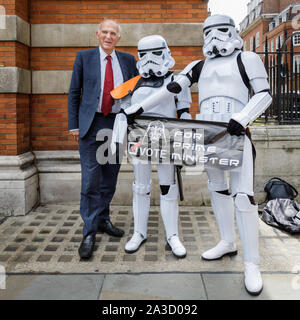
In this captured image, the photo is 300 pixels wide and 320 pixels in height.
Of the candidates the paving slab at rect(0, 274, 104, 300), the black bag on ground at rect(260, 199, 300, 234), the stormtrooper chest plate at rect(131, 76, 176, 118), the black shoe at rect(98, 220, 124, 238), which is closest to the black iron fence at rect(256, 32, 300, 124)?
the black bag on ground at rect(260, 199, 300, 234)

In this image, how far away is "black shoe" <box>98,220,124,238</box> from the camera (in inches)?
170

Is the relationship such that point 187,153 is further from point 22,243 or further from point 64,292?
point 22,243

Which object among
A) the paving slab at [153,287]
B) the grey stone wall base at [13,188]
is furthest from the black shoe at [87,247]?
the grey stone wall base at [13,188]

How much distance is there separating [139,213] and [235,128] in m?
1.55

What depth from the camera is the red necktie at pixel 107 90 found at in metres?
3.93

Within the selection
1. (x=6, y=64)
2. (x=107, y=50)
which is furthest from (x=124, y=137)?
(x=6, y=64)

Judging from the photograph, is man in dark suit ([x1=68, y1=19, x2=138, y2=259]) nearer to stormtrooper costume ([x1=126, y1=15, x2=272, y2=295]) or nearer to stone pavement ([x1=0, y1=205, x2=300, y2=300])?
stone pavement ([x1=0, y1=205, x2=300, y2=300])

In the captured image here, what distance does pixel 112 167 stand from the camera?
14.2ft

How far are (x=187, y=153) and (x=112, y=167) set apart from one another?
138cm

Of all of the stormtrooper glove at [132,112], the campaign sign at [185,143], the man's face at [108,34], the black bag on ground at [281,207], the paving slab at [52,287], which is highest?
the man's face at [108,34]

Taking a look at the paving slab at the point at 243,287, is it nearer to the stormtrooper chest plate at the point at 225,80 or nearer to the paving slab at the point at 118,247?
the paving slab at the point at 118,247

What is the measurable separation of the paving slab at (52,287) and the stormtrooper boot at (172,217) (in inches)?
34.2

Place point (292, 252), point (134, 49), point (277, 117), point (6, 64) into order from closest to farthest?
point (292, 252) → point (6, 64) → point (134, 49) → point (277, 117)

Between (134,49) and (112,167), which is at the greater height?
(134,49)
